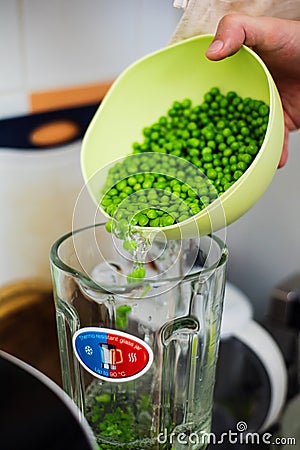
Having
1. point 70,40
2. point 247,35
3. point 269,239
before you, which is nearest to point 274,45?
point 247,35

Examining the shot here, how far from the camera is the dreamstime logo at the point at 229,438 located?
0.48 meters

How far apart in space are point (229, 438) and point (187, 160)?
303 mm

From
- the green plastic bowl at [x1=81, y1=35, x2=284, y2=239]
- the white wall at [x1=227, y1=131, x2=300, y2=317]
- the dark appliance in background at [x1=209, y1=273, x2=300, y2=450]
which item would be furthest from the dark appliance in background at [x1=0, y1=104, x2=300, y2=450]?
the green plastic bowl at [x1=81, y1=35, x2=284, y2=239]

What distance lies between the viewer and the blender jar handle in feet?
2.44

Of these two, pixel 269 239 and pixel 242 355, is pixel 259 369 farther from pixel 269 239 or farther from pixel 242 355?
pixel 269 239

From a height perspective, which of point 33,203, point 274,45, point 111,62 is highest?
point 274,45

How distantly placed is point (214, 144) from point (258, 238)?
1.51ft

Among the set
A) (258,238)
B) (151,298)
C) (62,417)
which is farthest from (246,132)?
(258,238)

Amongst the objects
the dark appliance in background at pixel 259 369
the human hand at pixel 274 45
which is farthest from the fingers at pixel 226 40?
the dark appliance in background at pixel 259 369

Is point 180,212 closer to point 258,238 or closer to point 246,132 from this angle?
point 246,132

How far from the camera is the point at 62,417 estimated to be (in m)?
0.32

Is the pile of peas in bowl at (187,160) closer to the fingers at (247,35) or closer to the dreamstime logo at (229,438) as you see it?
the fingers at (247,35)

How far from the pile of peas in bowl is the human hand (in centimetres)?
5

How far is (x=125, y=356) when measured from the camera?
0.43 m
